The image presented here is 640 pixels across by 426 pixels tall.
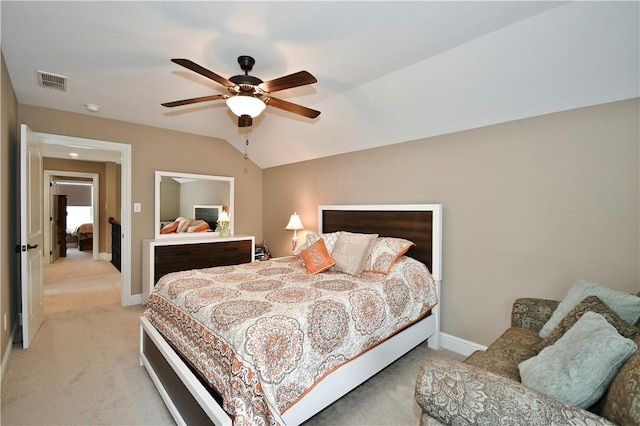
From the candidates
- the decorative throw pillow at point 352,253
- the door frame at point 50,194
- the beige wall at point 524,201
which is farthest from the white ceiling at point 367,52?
the door frame at point 50,194

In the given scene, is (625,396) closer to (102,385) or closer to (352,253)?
(352,253)

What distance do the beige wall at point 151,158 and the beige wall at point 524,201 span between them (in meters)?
2.54

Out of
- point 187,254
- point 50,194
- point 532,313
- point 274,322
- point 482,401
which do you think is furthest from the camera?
point 50,194

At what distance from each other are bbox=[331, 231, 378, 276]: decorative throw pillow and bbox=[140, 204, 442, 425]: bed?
4.7 inches

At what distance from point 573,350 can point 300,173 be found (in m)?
3.78

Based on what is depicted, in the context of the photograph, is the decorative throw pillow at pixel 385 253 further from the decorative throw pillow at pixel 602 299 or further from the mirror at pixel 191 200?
the mirror at pixel 191 200

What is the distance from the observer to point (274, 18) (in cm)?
186

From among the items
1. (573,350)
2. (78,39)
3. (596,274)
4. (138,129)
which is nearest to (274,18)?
(78,39)

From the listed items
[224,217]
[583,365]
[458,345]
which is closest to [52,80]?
[224,217]

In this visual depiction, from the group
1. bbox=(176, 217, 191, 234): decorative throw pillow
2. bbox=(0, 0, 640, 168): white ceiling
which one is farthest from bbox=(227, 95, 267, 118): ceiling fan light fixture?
bbox=(176, 217, 191, 234): decorative throw pillow

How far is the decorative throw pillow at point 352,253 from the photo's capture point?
274 cm

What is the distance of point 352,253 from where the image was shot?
2826 millimetres

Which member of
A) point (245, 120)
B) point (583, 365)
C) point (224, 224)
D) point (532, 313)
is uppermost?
point (245, 120)

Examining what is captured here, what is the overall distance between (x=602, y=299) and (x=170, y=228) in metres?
4.62
